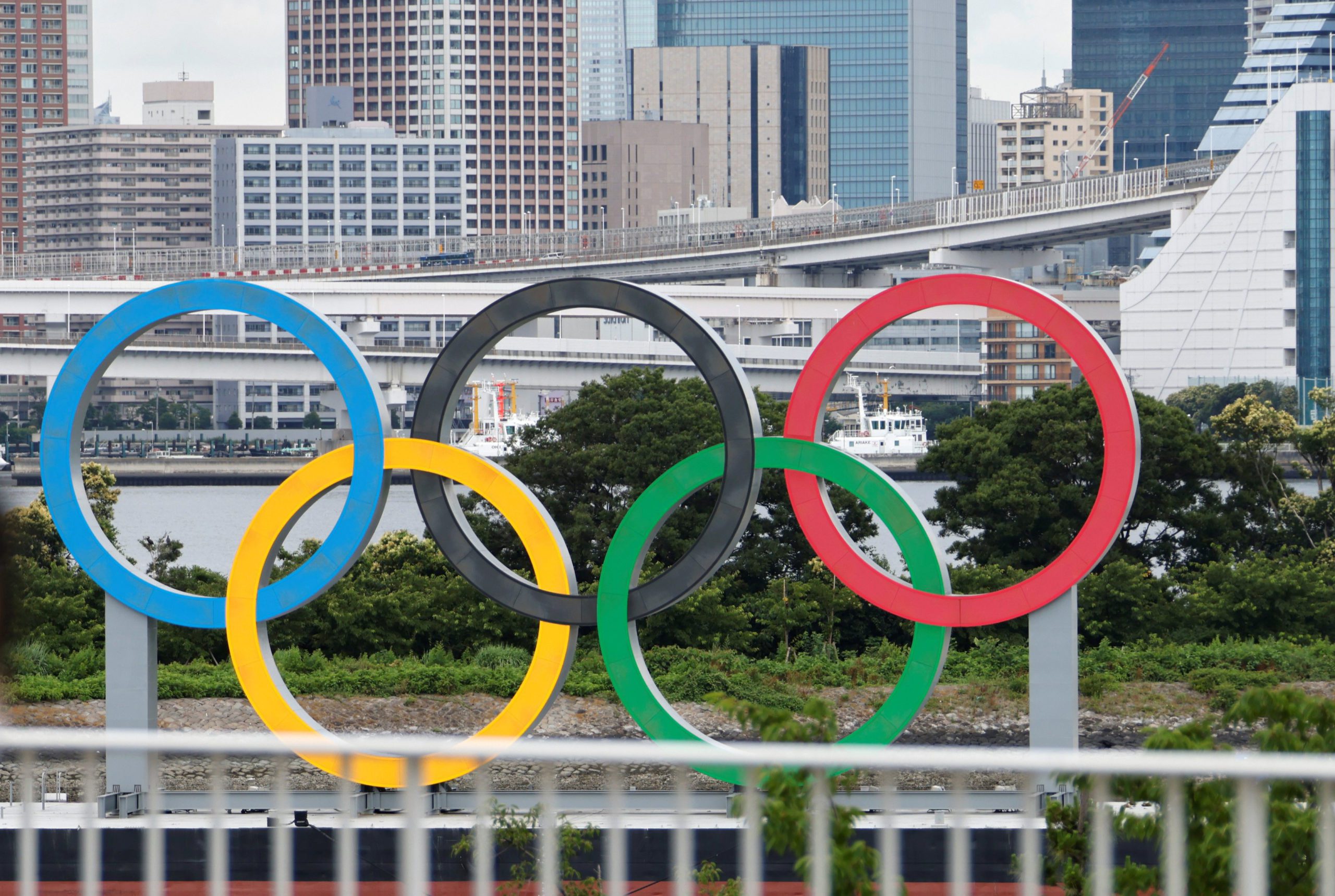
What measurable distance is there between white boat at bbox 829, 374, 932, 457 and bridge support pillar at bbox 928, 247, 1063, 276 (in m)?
15.9

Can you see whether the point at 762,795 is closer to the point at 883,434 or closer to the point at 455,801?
the point at 455,801

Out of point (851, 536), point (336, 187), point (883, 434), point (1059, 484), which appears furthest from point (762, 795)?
point (336, 187)

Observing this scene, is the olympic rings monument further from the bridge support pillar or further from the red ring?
the bridge support pillar

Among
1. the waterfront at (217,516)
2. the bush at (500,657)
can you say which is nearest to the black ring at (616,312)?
the bush at (500,657)

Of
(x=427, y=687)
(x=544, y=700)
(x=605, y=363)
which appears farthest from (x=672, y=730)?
(x=605, y=363)

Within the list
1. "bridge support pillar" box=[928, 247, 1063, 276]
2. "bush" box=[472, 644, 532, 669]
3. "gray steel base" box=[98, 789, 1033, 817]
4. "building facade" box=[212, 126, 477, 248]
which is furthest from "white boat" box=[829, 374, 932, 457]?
"building facade" box=[212, 126, 477, 248]

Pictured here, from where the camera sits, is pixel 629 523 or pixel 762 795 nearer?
pixel 762 795

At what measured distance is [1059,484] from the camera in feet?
109

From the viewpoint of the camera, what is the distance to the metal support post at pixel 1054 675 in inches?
637

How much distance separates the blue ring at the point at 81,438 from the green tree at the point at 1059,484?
57.3ft

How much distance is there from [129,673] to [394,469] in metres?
3.50

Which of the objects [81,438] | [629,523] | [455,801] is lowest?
[455,801]

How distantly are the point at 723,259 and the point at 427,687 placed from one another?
9127 cm

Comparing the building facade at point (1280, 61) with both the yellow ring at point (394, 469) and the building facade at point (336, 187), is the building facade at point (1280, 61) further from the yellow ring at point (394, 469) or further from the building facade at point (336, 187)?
the yellow ring at point (394, 469)
